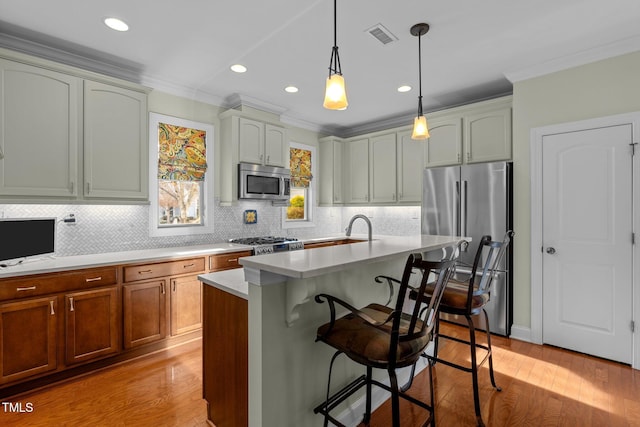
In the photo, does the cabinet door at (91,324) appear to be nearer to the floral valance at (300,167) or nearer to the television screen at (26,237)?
the television screen at (26,237)

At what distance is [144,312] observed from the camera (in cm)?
290

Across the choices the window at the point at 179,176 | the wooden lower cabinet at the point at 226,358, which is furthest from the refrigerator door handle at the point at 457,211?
the window at the point at 179,176

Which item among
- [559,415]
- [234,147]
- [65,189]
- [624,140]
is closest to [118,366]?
[65,189]

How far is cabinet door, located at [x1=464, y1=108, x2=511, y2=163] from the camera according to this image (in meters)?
3.46

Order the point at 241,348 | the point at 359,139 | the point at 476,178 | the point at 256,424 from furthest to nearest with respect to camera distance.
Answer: the point at 359,139
the point at 476,178
the point at 241,348
the point at 256,424

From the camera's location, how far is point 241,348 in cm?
164

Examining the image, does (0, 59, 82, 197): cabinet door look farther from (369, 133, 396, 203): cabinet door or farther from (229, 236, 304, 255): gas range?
(369, 133, 396, 203): cabinet door

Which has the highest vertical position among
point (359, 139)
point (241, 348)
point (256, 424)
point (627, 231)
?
point (359, 139)

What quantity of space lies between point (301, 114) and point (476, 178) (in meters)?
2.63

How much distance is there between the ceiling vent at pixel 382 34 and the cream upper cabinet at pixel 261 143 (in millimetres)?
1987

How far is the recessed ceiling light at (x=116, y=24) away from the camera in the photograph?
2410 mm

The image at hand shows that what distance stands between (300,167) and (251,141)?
1.22 metres

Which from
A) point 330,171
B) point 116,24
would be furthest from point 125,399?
point 330,171

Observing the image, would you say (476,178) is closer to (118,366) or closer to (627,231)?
(627,231)
